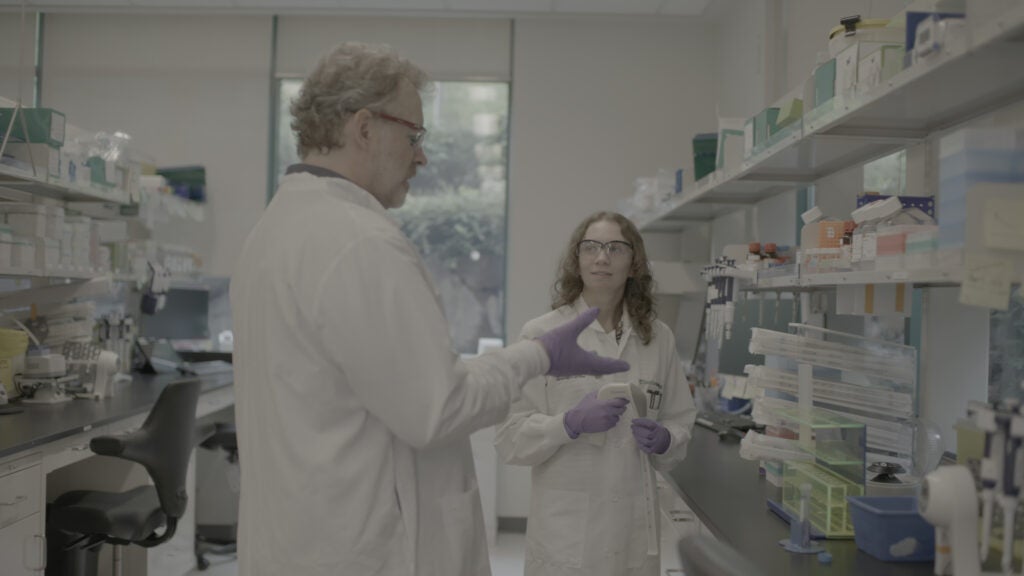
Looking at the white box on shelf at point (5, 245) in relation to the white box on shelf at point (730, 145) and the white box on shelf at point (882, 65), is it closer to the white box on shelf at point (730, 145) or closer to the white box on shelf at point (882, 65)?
the white box on shelf at point (730, 145)

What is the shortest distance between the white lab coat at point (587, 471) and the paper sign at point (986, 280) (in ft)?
3.66

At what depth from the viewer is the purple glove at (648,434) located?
215 cm

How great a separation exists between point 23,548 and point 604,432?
1.79m

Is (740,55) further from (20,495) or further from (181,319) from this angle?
(20,495)

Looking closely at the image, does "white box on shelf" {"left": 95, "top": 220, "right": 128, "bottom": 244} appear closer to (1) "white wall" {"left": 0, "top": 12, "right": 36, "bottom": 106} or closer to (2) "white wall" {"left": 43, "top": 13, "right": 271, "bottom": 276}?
(2) "white wall" {"left": 43, "top": 13, "right": 271, "bottom": 276}

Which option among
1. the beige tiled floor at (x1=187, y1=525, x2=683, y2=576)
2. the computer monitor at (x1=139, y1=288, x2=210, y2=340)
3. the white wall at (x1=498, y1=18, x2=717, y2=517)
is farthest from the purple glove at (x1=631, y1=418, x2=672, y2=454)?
→ the computer monitor at (x1=139, y1=288, x2=210, y2=340)

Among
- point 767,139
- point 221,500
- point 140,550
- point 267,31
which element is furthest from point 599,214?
point 267,31

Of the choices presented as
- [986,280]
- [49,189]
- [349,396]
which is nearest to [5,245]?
[49,189]

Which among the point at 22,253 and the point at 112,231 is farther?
the point at 112,231

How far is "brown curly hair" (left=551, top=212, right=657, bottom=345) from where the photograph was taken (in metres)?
2.40

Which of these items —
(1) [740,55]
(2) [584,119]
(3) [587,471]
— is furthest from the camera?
(2) [584,119]

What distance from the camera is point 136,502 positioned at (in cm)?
299

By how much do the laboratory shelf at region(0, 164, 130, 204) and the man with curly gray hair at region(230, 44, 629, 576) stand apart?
2.04 metres

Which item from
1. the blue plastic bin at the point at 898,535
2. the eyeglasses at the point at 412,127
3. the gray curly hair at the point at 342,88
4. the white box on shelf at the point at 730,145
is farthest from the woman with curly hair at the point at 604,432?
the gray curly hair at the point at 342,88
